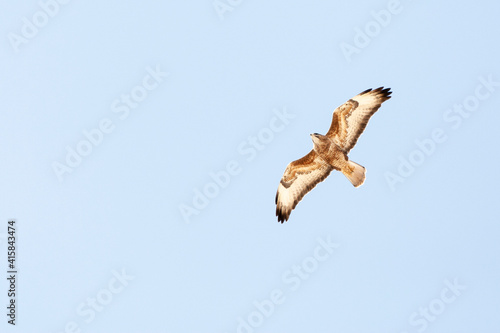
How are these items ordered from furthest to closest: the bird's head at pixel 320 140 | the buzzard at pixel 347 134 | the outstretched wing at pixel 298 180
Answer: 1. the outstretched wing at pixel 298 180
2. the buzzard at pixel 347 134
3. the bird's head at pixel 320 140

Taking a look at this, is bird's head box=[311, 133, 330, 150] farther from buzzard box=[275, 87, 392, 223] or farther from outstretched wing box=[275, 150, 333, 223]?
outstretched wing box=[275, 150, 333, 223]

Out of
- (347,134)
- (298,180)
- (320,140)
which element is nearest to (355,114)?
(347,134)

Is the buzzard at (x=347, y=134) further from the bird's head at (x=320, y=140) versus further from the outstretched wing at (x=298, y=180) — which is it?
the outstretched wing at (x=298, y=180)

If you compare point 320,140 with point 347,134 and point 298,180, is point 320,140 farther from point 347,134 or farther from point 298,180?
point 298,180

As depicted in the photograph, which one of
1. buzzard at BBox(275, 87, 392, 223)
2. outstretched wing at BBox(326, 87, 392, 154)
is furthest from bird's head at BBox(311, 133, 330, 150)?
outstretched wing at BBox(326, 87, 392, 154)

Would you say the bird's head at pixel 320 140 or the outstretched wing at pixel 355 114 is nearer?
the bird's head at pixel 320 140

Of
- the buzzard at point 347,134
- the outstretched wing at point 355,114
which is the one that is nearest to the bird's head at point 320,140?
the buzzard at point 347,134
